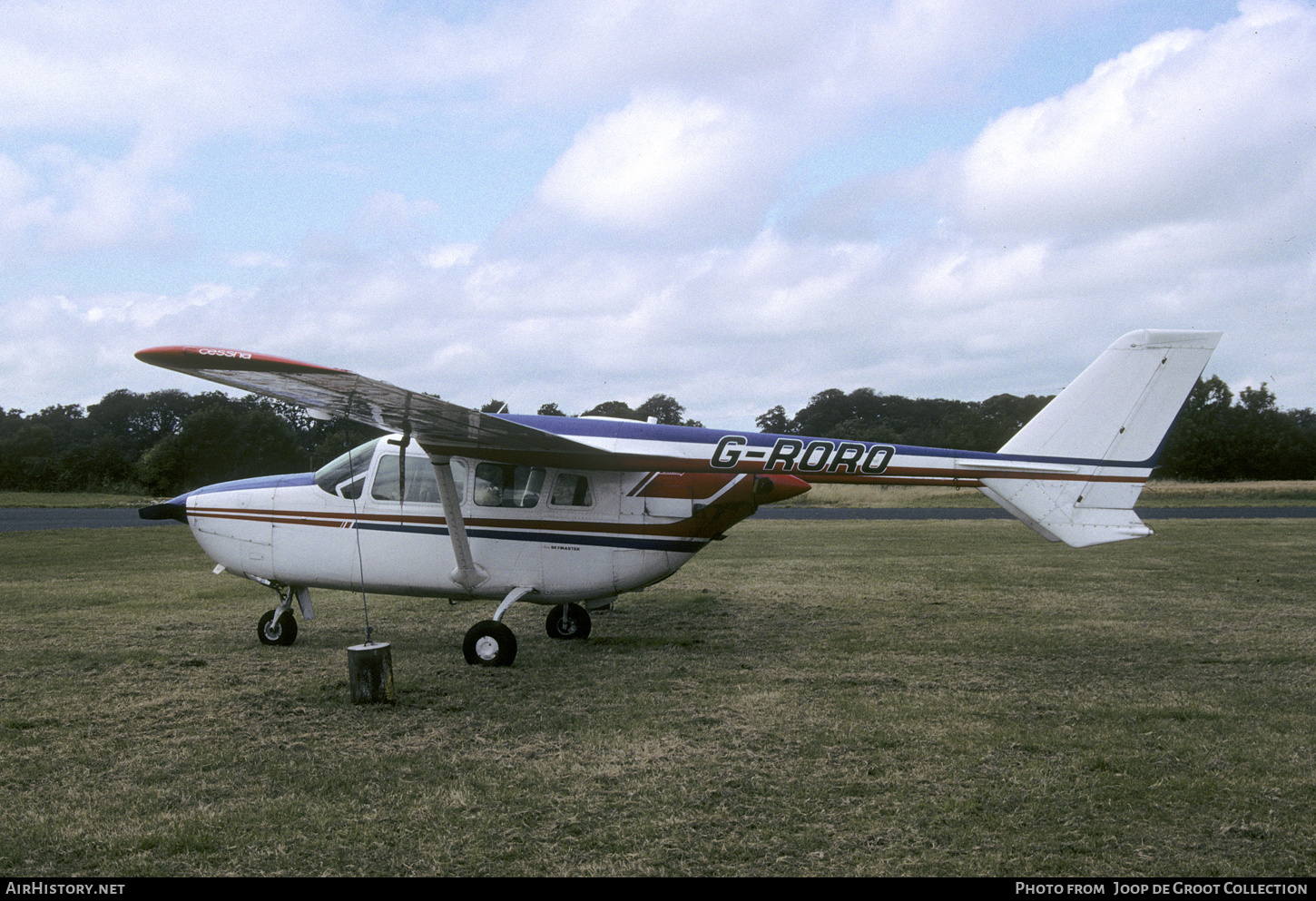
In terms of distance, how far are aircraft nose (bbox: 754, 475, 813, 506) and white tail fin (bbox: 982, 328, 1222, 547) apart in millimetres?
1863

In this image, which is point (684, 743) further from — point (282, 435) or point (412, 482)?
point (282, 435)

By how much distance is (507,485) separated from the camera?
8867 mm

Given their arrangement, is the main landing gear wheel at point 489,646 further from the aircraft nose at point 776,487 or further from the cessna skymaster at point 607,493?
the aircraft nose at point 776,487

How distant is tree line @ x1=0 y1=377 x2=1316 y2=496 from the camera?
40062 mm

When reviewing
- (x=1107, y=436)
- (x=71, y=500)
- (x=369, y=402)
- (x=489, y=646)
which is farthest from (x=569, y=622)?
(x=71, y=500)

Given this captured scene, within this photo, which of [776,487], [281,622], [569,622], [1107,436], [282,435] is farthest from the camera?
[282,435]

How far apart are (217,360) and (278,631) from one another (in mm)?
4399

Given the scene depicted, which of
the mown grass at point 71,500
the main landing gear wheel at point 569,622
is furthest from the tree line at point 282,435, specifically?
the main landing gear wheel at point 569,622

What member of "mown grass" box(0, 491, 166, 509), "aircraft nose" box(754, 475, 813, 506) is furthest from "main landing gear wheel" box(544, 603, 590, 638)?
"mown grass" box(0, 491, 166, 509)

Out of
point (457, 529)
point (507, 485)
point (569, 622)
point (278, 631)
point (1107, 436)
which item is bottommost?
point (569, 622)

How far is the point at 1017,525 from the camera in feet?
86.3

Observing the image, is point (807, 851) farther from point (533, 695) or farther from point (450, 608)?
point (450, 608)

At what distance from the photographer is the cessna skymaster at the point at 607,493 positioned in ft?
27.8

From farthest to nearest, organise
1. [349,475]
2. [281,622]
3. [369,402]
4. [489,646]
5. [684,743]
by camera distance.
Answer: [281,622] < [349,475] < [489,646] < [369,402] < [684,743]
